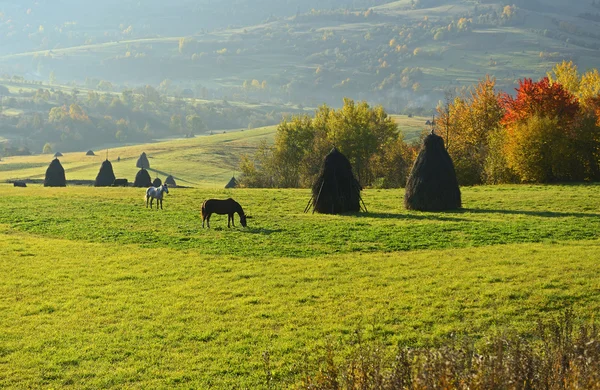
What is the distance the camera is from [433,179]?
3375 centimetres

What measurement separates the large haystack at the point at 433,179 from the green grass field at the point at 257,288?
1.67 m

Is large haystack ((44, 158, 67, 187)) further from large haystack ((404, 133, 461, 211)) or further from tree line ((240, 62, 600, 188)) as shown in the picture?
large haystack ((404, 133, 461, 211))

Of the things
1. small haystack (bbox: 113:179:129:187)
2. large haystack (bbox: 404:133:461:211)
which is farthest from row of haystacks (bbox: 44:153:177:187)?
large haystack (bbox: 404:133:461:211)

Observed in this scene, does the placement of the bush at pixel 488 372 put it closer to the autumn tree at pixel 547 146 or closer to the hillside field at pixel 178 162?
the autumn tree at pixel 547 146

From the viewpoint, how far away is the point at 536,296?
52.5ft

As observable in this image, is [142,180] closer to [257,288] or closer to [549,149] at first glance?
[549,149]

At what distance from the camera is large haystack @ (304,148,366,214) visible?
3275 centimetres

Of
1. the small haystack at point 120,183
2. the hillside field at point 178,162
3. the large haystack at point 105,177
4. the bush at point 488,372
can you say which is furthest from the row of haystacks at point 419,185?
the hillside field at point 178,162

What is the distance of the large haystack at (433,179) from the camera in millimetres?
33500

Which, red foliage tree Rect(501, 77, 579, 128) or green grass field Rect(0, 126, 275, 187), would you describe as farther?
green grass field Rect(0, 126, 275, 187)

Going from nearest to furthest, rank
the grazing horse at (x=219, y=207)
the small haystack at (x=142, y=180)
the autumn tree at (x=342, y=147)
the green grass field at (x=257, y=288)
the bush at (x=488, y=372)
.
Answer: the bush at (x=488, y=372) → the green grass field at (x=257, y=288) → the grazing horse at (x=219, y=207) → the small haystack at (x=142, y=180) → the autumn tree at (x=342, y=147)

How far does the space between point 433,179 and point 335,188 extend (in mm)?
5499

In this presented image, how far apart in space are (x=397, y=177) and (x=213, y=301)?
51.1 m

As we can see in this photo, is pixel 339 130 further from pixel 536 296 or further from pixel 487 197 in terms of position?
pixel 536 296
